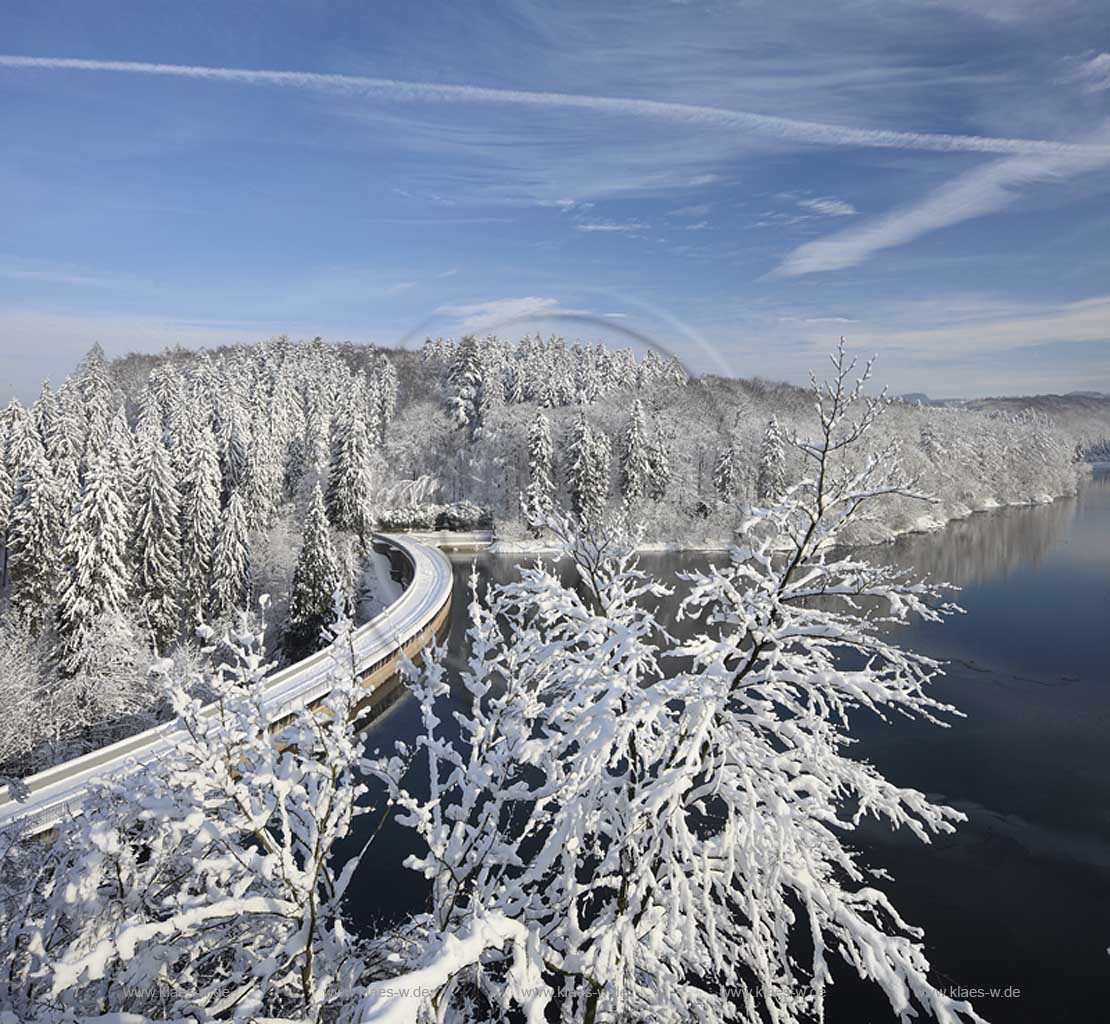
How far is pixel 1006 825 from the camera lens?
58.2 ft

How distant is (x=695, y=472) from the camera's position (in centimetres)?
6594

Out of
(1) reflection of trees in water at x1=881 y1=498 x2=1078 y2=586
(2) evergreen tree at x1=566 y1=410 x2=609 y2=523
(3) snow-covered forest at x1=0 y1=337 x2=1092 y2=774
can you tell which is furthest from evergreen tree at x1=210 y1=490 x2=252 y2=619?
(1) reflection of trees in water at x1=881 y1=498 x2=1078 y2=586

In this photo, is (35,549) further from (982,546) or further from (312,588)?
Result: (982,546)

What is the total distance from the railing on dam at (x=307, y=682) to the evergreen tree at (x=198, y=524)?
8.03m

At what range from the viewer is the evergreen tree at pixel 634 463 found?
59.3 metres

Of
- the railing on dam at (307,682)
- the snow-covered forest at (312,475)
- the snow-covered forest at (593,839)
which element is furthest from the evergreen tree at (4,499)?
the snow-covered forest at (593,839)

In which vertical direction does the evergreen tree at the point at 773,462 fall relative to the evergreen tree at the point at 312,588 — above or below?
above

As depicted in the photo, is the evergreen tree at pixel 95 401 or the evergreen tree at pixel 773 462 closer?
the evergreen tree at pixel 95 401

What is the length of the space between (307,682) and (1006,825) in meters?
21.8

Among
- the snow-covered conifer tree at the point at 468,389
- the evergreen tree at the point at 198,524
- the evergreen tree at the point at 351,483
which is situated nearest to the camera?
the evergreen tree at the point at 198,524

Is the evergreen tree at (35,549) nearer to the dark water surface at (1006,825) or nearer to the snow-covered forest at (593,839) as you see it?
the dark water surface at (1006,825)

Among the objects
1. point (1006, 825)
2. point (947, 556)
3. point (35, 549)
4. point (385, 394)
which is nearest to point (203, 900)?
point (1006, 825)

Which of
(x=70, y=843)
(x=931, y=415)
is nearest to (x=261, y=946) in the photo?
(x=70, y=843)

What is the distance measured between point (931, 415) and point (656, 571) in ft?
264
